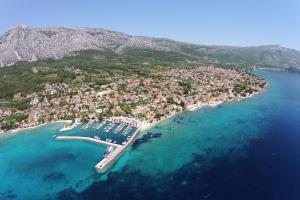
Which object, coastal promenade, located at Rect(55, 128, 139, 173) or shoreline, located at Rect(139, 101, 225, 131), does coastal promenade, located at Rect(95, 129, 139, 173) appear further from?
shoreline, located at Rect(139, 101, 225, 131)

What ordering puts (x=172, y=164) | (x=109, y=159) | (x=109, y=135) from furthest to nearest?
(x=109, y=135)
(x=109, y=159)
(x=172, y=164)

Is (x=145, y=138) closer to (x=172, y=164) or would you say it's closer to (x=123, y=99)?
(x=172, y=164)

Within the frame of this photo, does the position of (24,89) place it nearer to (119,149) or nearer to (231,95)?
(119,149)

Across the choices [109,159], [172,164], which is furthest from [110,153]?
[172,164]

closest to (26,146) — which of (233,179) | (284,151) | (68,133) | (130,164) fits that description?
(68,133)

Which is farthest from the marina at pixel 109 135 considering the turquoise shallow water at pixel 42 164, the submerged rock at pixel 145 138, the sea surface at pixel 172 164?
the turquoise shallow water at pixel 42 164

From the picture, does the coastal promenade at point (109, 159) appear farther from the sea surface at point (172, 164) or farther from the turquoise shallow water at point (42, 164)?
the turquoise shallow water at point (42, 164)
